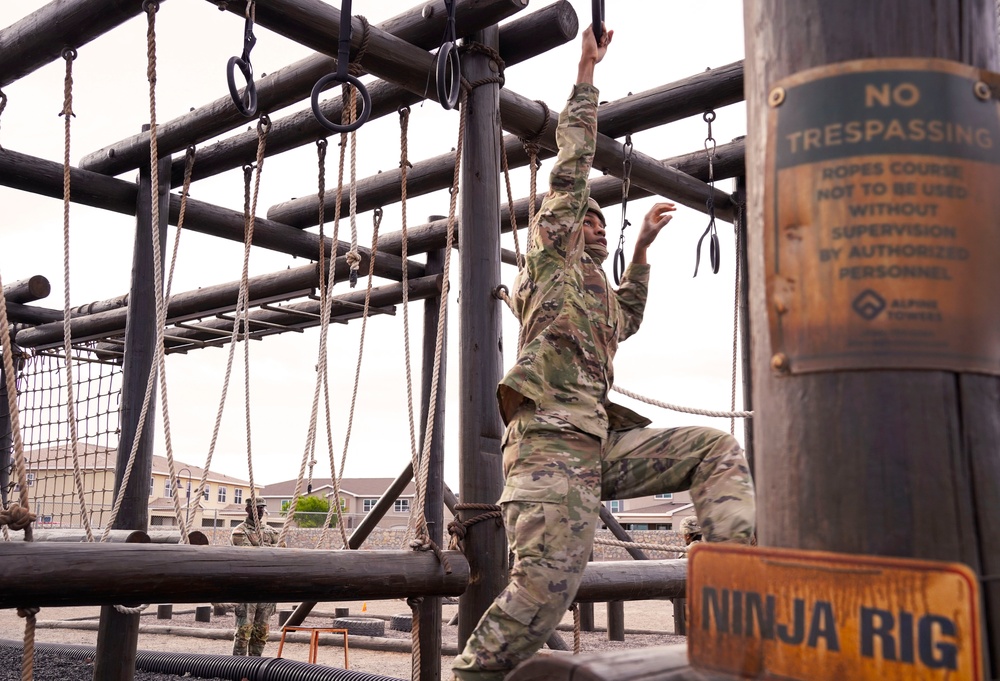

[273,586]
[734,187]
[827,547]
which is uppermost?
[734,187]

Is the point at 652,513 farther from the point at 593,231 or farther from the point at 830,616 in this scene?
the point at 830,616

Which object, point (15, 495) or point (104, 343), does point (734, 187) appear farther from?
point (15, 495)

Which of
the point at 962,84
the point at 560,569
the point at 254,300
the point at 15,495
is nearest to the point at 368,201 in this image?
the point at 254,300

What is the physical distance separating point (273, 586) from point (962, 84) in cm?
281

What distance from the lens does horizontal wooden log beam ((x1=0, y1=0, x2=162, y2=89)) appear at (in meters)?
4.04

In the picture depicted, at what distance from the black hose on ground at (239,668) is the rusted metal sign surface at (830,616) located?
4874 mm

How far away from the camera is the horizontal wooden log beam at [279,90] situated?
162 inches

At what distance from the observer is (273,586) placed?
324 centimetres

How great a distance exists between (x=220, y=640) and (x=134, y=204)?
5.80m

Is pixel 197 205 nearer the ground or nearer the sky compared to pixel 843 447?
nearer the sky

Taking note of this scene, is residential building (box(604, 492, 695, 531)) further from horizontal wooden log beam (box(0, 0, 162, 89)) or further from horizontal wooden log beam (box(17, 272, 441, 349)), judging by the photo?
horizontal wooden log beam (box(0, 0, 162, 89))

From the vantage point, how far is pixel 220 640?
985 cm

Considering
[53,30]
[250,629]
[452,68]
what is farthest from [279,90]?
[250,629]

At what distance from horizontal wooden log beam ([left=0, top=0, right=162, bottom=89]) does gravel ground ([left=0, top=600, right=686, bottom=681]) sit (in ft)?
14.7
